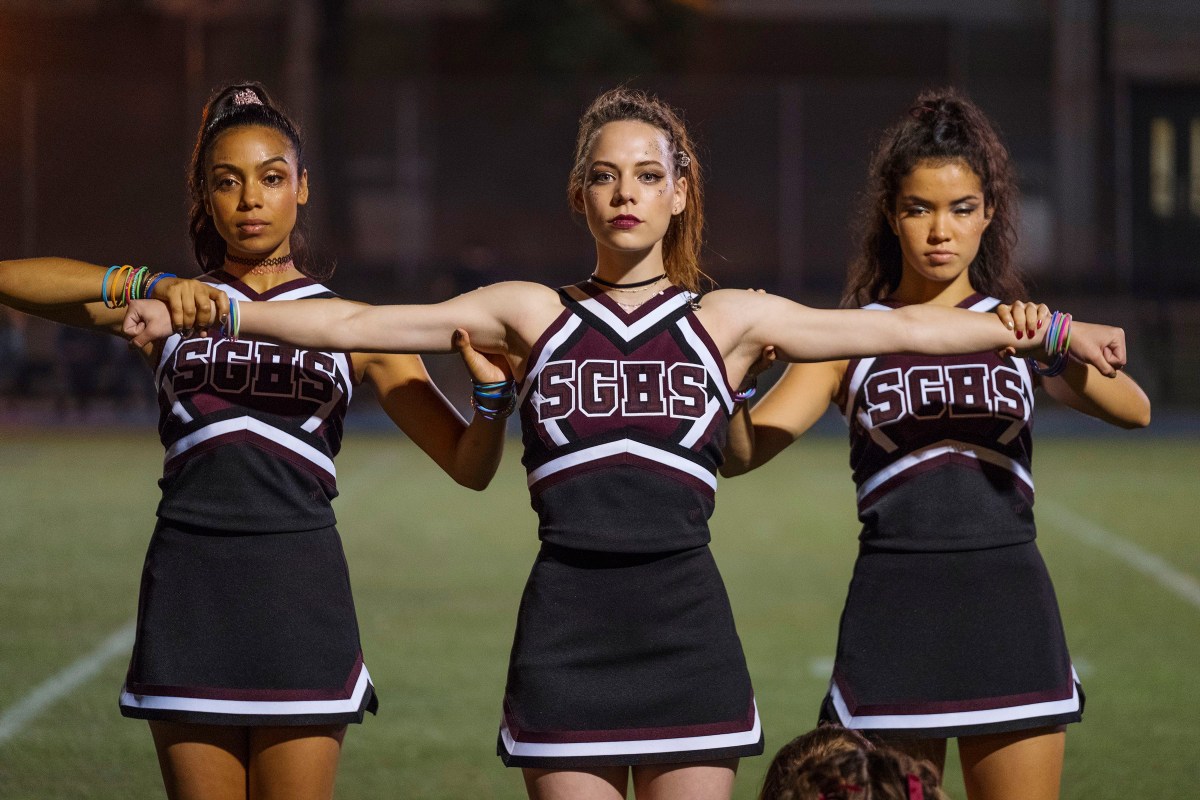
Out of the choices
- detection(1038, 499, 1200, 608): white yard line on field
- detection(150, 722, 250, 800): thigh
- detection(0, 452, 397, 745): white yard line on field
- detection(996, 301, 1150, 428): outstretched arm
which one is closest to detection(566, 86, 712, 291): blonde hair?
detection(996, 301, 1150, 428): outstretched arm

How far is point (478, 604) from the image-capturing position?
7.66 metres

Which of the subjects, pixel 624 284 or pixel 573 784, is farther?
pixel 624 284

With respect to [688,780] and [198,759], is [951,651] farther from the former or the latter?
[198,759]

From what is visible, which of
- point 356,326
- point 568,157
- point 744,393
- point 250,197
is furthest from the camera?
point 568,157

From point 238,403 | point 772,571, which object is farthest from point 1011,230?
point 772,571

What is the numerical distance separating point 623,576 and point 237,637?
2.34 ft

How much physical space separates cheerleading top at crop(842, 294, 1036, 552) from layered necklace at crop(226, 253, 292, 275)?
117cm

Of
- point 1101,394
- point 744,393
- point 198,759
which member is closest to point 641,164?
point 744,393

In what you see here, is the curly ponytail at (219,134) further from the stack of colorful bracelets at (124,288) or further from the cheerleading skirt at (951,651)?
the cheerleading skirt at (951,651)

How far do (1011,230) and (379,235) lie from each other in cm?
1795

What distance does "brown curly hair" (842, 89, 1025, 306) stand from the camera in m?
3.29

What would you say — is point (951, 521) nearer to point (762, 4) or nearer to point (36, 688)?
point (36, 688)

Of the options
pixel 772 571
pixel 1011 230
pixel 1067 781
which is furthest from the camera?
pixel 772 571

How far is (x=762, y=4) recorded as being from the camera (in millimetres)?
23938
